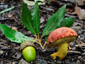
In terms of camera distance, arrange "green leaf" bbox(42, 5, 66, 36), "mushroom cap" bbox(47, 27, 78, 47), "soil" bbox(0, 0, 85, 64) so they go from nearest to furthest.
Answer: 1. "mushroom cap" bbox(47, 27, 78, 47)
2. "soil" bbox(0, 0, 85, 64)
3. "green leaf" bbox(42, 5, 66, 36)

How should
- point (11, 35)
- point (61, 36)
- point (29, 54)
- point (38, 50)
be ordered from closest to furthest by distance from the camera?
point (61, 36) → point (29, 54) → point (11, 35) → point (38, 50)

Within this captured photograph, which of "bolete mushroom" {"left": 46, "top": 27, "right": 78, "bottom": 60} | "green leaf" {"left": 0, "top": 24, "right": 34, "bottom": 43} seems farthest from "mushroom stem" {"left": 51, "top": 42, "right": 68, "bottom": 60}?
"green leaf" {"left": 0, "top": 24, "right": 34, "bottom": 43}

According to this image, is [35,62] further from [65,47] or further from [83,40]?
[83,40]

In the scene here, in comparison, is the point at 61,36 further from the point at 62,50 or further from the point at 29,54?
the point at 29,54

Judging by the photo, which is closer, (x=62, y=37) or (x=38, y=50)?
(x=62, y=37)

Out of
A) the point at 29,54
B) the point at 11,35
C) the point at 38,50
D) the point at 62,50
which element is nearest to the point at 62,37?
the point at 62,50

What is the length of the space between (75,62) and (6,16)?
1.70 m

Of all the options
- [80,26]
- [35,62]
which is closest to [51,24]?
[35,62]

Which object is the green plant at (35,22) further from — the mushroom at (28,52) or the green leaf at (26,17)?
the mushroom at (28,52)

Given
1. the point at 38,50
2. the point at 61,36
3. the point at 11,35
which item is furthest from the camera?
the point at 38,50

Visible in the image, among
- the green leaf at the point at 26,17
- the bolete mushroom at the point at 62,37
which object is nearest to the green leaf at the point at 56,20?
the green leaf at the point at 26,17

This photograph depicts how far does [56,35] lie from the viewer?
1.47 m

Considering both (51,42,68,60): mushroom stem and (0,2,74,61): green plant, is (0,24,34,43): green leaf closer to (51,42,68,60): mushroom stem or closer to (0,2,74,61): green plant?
(0,2,74,61): green plant

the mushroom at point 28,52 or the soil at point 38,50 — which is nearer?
the mushroom at point 28,52
